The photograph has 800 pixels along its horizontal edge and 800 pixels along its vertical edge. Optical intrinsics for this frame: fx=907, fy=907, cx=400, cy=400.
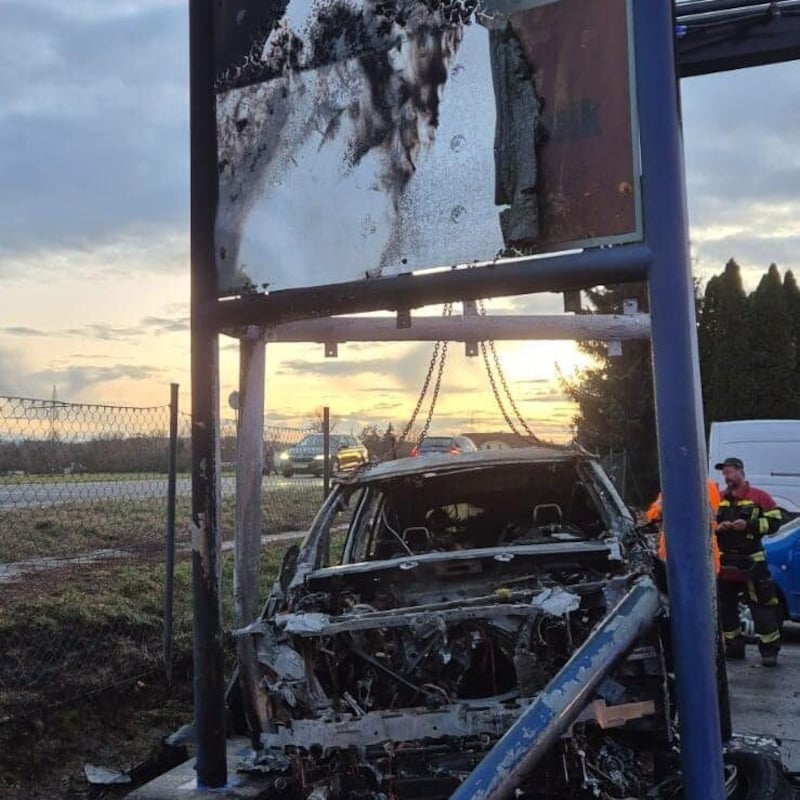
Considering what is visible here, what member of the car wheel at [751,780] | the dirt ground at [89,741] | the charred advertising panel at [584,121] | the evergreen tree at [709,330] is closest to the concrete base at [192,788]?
the dirt ground at [89,741]

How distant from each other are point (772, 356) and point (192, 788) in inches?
961

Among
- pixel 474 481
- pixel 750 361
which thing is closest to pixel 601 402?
pixel 750 361

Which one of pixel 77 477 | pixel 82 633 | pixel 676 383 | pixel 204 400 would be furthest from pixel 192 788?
pixel 77 477

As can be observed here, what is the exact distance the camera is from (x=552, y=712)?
9.95ft

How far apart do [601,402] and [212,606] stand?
20.6 meters

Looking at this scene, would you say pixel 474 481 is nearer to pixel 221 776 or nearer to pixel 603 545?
pixel 603 545

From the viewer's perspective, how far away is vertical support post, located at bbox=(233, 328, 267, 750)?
5.65 meters

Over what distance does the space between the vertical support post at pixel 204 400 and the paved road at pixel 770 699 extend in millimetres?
3030

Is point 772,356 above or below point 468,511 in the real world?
above

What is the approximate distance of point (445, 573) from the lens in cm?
482

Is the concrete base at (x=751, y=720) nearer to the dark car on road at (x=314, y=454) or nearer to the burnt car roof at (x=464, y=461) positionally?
the burnt car roof at (x=464, y=461)

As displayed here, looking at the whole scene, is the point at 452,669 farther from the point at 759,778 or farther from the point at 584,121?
the point at 584,121

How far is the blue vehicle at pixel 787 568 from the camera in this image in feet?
27.8

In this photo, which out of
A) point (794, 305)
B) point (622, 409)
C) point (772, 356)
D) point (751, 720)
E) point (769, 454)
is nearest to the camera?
point (751, 720)
